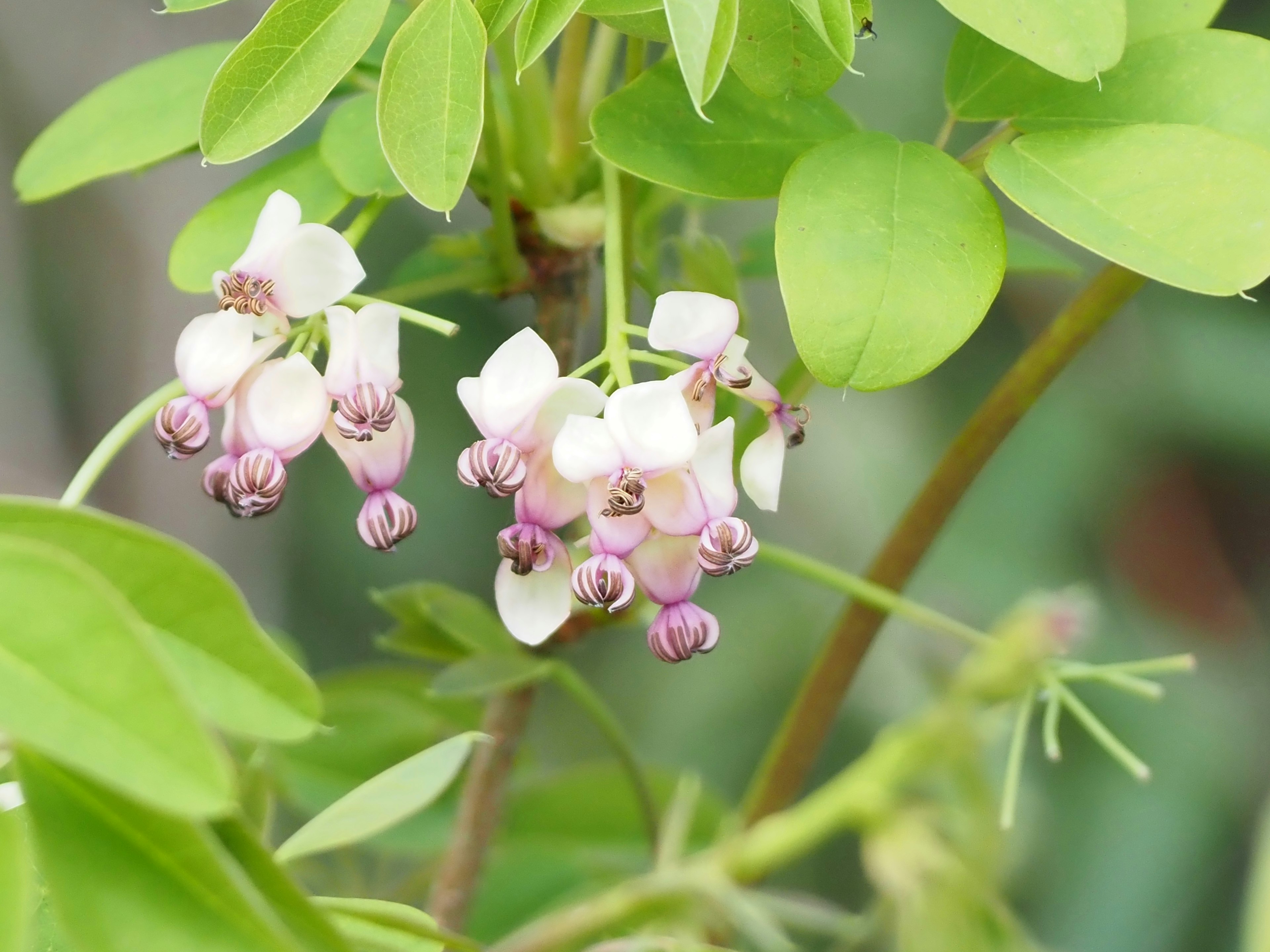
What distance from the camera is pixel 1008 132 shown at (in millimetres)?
521

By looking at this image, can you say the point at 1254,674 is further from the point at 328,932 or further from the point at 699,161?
the point at 328,932

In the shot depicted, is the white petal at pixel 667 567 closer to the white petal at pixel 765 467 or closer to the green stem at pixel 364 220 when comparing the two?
the white petal at pixel 765 467

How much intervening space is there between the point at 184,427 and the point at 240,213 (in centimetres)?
12

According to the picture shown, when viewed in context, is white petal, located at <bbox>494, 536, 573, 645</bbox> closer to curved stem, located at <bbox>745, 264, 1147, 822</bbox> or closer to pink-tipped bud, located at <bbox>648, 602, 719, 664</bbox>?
pink-tipped bud, located at <bbox>648, 602, 719, 664</bbox>

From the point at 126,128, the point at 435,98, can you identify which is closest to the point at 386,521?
the point at 435,98

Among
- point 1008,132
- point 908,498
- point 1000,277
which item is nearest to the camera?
point 1000,277

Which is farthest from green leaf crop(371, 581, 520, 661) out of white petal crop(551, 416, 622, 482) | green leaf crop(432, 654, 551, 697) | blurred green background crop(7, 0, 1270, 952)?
blurred green background crop(7, 0, 1270, 952)

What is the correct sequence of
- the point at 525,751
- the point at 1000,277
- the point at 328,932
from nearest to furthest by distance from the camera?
the point at 328,932 < the point at 1000,277 < the point at 525,751

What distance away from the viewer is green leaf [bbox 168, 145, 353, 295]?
1.69ft

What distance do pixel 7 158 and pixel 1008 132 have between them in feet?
4.28

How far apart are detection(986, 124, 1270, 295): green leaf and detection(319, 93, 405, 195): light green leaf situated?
24 cm

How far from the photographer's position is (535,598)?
0.47m

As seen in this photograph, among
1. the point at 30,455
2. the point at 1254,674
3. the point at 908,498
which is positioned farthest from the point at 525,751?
the point at 1254,674

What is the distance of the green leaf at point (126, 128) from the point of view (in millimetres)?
560
